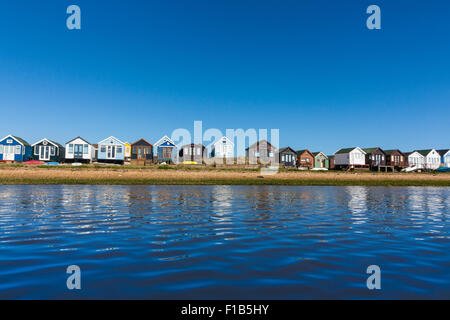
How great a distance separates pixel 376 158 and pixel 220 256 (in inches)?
3730

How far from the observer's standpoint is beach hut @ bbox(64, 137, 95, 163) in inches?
2815

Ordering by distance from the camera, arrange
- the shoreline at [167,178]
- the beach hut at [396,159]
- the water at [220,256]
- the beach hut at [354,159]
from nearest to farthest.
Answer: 1. the water at [220,256]
2. the shoreline at [167,178]
3. the beach hut at [354,159]
4. the beach hut at [396,159]

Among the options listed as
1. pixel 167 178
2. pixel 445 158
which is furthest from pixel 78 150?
pixel 445 158

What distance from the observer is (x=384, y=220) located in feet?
47.8

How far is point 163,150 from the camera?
75500mm

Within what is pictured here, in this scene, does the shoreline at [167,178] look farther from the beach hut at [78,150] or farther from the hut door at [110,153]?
the beach hut at [78,150]

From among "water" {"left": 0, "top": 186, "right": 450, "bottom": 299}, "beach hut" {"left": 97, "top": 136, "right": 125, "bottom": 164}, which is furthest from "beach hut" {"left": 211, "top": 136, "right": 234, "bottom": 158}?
"water" {"left": 0, "top": 186, "right": 450, "bottom": 299}

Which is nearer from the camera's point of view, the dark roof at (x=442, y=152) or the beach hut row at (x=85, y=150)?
the beach hut row at (x=85, y=150)

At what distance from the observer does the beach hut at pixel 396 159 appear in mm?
91688

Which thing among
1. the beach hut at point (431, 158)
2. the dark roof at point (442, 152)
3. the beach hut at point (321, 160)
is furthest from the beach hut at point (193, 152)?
the dark roof at point (442, 152)

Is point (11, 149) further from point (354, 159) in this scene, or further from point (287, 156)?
point (354, 159)

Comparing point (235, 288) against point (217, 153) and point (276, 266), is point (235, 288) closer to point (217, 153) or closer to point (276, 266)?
point (276, 266)

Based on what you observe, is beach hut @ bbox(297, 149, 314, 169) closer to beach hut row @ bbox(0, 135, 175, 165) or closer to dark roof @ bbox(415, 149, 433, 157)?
dark roof @ bbox(415, 149, 433, 157)
